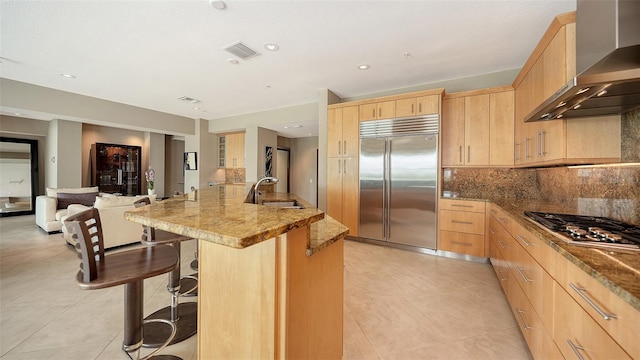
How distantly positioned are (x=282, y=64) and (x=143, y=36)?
163 centimetres

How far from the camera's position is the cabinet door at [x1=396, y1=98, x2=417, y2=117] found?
12.3 ft

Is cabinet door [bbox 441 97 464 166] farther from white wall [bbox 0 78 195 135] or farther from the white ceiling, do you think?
white wall [bbox 0 78 195 135]

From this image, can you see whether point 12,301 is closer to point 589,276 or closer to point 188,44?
point 188,44

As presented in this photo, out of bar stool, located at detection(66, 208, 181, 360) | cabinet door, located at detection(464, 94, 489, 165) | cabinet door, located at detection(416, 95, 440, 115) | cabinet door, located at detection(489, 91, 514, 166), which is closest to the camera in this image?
bar stool, located at detection(66, 208, 181, 360)

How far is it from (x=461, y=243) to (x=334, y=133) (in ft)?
8.71

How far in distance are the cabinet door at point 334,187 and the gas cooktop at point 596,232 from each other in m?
2.90

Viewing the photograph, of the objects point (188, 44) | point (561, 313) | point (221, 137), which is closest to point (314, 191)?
point (221, 137)

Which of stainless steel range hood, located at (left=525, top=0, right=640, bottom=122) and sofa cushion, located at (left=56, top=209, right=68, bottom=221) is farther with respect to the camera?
sofa cushion, located at (left=56, top=209, right=68, bottom=221)

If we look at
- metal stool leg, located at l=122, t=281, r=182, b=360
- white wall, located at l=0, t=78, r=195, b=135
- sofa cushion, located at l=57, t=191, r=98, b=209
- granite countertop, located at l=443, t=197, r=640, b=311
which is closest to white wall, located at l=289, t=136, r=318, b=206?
white wall, located at l=0, t=78, r=195, b=135

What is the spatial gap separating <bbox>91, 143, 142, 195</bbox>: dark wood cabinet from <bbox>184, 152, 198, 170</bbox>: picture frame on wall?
2.07 meters

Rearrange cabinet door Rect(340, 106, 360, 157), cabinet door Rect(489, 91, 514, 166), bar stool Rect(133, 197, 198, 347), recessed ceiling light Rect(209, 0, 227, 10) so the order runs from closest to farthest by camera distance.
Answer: bar stool Rect(133, 197, 198, 347)
recessed ceiling light Rect(209, 0, 227, 10)
cabinet door Rect(489, 91, 514, 166)
cabinet door Rect(340, 106, 360, 157)

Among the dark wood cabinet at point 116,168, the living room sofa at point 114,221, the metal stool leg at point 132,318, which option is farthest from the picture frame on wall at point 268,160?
the metal stool leg at point 132,318

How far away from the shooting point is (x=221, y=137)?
7656mm

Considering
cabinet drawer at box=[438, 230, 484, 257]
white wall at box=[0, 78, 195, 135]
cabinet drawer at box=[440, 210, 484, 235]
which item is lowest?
cabinet drawer at box=[438, 230, 484, 257]
